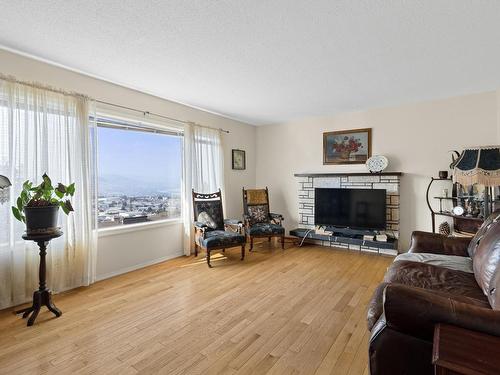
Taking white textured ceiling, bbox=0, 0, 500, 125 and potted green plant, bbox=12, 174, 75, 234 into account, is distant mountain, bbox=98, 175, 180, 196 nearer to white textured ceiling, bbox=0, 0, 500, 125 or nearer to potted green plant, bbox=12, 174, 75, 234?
potted green plant, bbox=12, 174, 75, 234

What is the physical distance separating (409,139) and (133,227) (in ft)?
14.7

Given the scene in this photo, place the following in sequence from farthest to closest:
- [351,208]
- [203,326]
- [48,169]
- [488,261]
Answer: [351,208] → [48,169] → [203,326] → [488,261]

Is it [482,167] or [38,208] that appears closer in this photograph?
[38,208]

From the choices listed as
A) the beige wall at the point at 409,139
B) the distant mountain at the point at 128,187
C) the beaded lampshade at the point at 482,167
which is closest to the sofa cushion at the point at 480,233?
the beaded lampshade at the point at 482,167

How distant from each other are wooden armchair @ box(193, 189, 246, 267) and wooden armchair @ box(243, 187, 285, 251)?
0.96 ft

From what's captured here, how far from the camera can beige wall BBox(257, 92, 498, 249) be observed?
3822 millimetres

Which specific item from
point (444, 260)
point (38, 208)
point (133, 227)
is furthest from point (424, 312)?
point (133, 227)

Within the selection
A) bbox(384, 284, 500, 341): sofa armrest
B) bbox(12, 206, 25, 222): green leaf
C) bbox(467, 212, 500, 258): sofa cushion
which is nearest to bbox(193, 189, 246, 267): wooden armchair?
bbox(12, 206, 25, 222): green leaf

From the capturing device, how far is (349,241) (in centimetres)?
452

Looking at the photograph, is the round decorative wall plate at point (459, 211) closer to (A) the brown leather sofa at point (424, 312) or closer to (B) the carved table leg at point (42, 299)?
(A) the brown leather sofa at point (424, 312)

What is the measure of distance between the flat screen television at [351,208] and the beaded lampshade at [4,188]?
4319mm

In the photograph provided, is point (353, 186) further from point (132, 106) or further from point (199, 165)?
point (132, 106)

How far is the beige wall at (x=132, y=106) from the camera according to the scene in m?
2.73

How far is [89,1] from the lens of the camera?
6.07 feet
